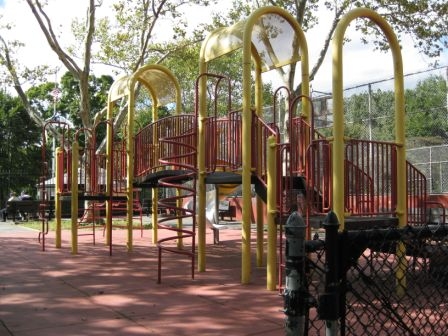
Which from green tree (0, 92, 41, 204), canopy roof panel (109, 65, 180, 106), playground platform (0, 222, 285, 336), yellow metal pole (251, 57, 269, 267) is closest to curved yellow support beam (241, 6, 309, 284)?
playground platform (0, 222, 285, 336)

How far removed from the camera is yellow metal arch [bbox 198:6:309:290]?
720 centimetres

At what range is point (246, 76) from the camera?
7.34 metres

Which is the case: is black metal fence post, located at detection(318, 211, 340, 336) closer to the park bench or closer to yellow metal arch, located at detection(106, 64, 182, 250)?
yellow metal arch, located at detection(106, 64, 182, 250)

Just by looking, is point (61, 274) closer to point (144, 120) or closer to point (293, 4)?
point (293, 4)

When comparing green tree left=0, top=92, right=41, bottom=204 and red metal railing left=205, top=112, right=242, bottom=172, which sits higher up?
green tree left=0, top=92, right=41, bottom=204

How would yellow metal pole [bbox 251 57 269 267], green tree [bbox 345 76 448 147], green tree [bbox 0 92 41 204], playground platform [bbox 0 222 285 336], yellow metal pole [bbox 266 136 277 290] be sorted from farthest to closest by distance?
green tree [bbox 0 92 41 204]
green tree [bbox 345 76 448 147]
yellow metal pole [bbox 251 57 269 267]
yellow metal pole [bbox 266 136 277 290]
playground platform [bbox 0 222 285 336]

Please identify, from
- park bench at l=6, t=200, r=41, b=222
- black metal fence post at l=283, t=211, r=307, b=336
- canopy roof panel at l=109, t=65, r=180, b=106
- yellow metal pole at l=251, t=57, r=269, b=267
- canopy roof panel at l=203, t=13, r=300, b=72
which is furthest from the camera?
park bench at l=6, t=200, r=41, b=222

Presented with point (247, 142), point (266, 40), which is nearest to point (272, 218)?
point (247, 142)

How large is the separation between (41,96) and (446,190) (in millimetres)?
39258

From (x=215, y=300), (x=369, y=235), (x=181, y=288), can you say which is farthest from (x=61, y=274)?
(x=369, y=235)

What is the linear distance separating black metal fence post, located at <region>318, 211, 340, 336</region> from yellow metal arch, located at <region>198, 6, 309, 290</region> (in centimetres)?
483

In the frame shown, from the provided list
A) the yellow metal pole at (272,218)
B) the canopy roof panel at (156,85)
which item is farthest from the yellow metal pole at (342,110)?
→ the canopy roof panel at (156,85)

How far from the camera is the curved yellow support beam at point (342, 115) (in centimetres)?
602

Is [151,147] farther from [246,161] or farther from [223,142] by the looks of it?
[246,161]
